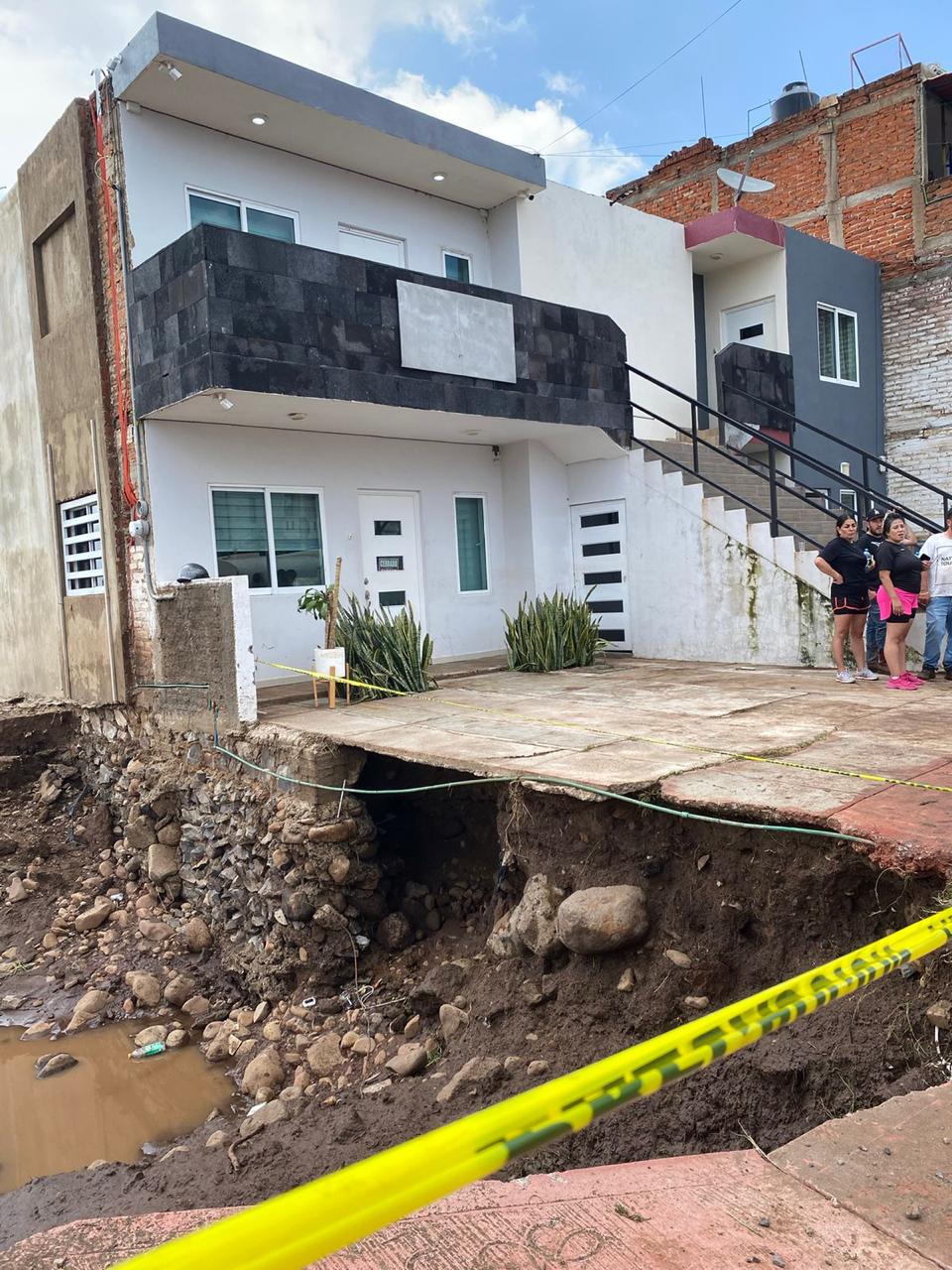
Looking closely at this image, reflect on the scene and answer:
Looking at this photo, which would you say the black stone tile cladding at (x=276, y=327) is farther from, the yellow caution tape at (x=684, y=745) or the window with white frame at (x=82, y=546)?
the yellow caution tape at (x=684, y=745)

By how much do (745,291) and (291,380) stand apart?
9.82 meters

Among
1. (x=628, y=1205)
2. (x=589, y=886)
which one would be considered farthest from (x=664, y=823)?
(x=628, y=1205)

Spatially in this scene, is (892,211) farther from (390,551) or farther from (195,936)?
(195,936)

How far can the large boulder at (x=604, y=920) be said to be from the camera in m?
4.78

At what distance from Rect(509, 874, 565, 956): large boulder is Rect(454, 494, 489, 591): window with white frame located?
7261 mm

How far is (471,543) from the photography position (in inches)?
494

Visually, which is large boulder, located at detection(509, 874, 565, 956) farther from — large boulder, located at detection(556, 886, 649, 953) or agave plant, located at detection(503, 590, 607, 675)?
agave plant, located at detection(503, 590, 607, 675)

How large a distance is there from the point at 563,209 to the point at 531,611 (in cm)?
580

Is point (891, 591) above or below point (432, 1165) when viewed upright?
above

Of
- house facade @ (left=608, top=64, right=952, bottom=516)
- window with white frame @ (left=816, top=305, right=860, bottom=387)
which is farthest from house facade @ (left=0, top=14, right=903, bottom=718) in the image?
house facade @ (left=608, top=64, right=952, bottom=516)

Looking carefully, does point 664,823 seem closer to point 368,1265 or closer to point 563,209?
point 368,1265

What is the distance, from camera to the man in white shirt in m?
8.72

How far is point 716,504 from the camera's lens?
1098 cm

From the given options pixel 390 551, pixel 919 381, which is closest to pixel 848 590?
pixel 390 551
